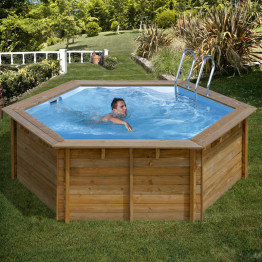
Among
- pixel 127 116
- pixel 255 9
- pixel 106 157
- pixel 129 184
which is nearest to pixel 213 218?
pixel 129 184

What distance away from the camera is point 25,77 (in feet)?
44.4

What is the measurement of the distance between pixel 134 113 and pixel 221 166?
110 inches

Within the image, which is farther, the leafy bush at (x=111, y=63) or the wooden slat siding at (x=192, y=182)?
the leafy bush at (x=111, y=63)

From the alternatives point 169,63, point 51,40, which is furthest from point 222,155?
point 51,40

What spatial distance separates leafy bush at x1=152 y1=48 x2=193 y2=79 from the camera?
15281mm

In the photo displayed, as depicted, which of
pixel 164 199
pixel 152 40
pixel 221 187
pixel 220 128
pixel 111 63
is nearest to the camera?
pixel 164 199

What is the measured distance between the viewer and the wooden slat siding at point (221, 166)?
6.04 m

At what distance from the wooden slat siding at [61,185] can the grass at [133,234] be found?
5.3 inches

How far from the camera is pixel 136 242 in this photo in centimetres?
542

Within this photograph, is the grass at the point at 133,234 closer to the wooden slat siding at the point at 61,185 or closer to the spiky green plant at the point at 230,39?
the wooden slat siding at the point at 61,185

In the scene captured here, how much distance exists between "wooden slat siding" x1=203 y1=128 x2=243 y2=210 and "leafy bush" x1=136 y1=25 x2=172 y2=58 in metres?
12.3

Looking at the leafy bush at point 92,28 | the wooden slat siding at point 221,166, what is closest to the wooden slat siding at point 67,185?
the wooden slat siding at point 221,166

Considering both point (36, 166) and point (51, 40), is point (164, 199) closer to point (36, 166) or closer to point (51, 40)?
point (36, 166)

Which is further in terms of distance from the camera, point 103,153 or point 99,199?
point 99,199
